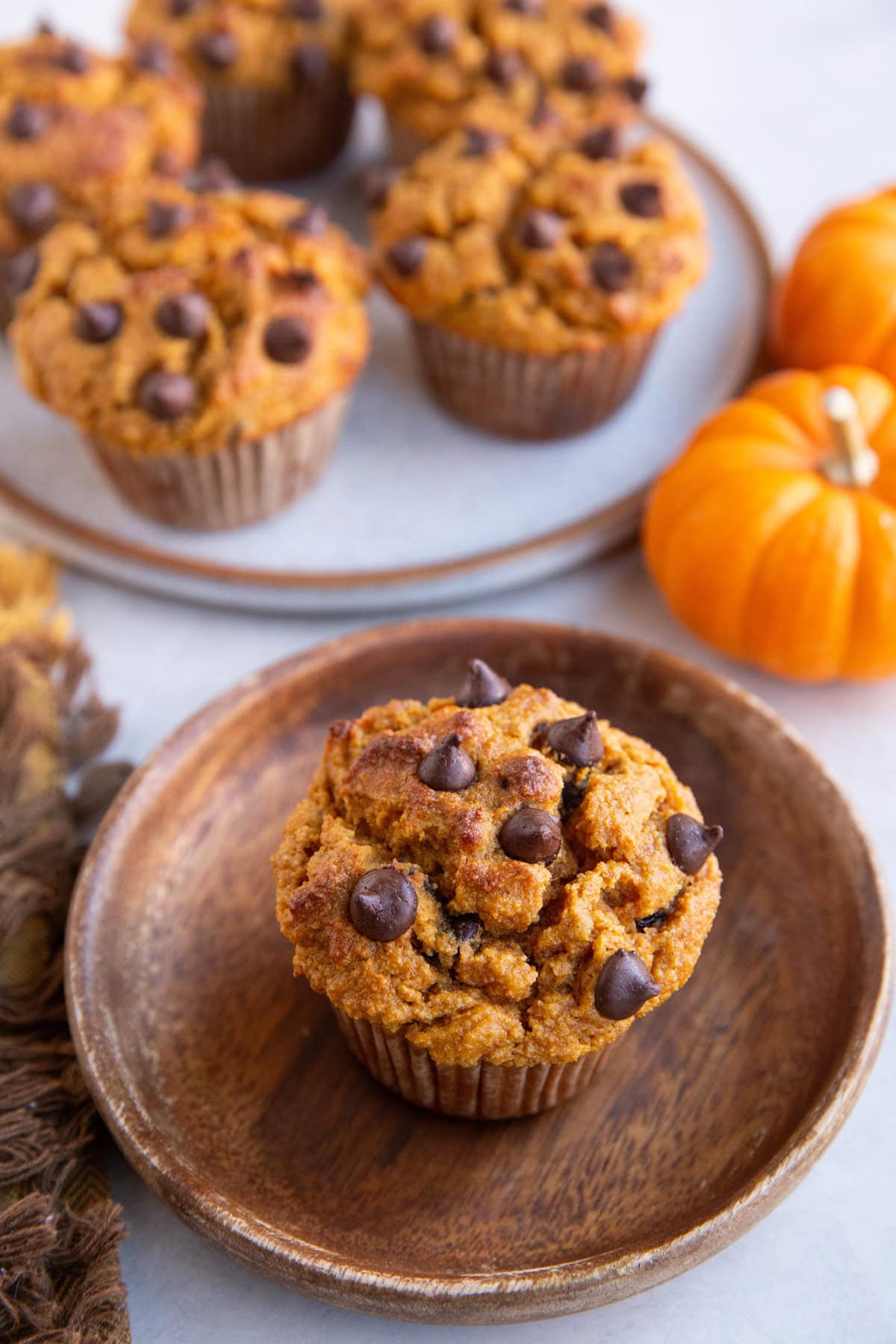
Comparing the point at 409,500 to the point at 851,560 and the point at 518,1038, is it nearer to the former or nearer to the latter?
the point at 851,560

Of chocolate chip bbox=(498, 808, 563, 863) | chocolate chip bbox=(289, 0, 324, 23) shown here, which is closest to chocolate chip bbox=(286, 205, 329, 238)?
chocolate chip bbox=(289, 0, 324, 23)

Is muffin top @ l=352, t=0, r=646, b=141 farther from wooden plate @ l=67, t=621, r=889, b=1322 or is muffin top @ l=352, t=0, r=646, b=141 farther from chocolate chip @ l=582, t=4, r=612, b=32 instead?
wooden plate @ l=67, t=621, r=889, b=1322

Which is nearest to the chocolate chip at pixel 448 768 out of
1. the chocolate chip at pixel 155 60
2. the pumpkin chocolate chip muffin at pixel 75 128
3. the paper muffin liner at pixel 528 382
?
the paper muffin liner at pixel 528 382

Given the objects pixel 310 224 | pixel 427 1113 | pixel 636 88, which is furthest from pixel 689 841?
pixel 636 88

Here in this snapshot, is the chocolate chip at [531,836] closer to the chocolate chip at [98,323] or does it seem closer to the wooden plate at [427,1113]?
the wooden plate at [427,1113]

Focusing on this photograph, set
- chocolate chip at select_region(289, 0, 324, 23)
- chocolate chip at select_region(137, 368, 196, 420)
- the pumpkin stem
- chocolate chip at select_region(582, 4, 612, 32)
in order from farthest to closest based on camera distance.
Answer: chocolate chip at select_region(289, 0, 324, 23), chocolate chip at select_region(582, 4, 612, 32), chocolate chip at select_region(137, 368, 196, 420), the pumpkin stem

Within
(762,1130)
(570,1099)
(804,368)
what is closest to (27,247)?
(804,368)
